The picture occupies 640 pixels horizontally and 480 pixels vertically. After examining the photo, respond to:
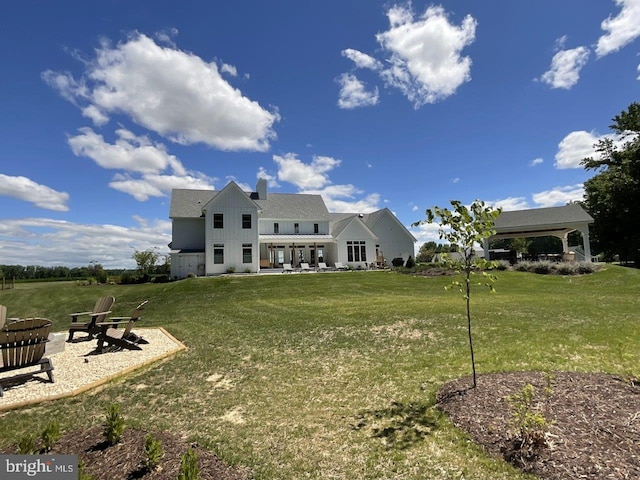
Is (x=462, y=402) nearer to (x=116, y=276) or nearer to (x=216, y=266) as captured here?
(x=216, y=266)

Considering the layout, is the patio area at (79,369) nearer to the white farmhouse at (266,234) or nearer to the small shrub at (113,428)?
the small shrub at (113,428)

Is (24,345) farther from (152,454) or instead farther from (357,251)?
(357,251)

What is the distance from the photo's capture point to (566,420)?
4062mm

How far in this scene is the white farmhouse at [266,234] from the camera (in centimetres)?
3116

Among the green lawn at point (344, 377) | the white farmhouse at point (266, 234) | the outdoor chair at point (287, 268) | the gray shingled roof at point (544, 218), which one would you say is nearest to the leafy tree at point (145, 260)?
the white farmhouse at point (266, 234)

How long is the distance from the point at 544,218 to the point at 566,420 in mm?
33906

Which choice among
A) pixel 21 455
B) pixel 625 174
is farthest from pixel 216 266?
pixel 625 174

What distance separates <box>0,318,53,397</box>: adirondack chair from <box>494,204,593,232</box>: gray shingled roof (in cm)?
3147

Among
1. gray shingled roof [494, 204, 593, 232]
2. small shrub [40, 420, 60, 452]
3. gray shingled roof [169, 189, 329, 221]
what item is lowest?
small shrub [40, 420, 60, 452]

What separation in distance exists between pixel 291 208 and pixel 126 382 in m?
32.4

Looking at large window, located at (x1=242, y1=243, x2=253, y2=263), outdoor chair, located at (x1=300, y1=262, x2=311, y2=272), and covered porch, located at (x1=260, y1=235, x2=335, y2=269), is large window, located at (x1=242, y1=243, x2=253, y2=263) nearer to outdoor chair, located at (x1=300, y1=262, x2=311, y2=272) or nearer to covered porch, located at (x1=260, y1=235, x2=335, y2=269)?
covered porch, located at (x1=260, y1=235, x2=335, y2=269)

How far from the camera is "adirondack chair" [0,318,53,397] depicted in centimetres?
623

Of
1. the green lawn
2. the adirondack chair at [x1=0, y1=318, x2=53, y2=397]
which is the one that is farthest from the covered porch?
the adirondack chair at [x1=0, y1=318, x2=53, y2=397]

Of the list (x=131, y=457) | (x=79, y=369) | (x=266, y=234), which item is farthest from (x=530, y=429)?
(x=266, y=234)
